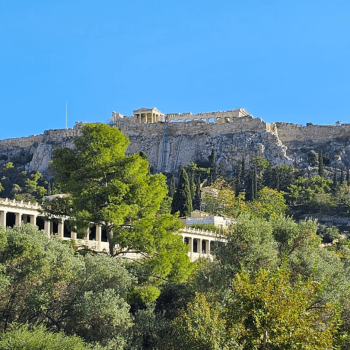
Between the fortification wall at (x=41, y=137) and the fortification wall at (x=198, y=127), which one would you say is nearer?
the fortification wall at (x=198, y=127)

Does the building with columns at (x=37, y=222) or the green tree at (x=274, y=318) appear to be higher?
the building with columns at (x=37, y=222)

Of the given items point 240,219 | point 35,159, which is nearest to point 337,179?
point 35,159

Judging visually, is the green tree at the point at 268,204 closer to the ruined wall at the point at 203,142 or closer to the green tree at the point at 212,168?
the green tree at the point at 212,168

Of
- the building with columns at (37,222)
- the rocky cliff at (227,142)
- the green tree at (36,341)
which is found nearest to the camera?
the green tree at (36,341)

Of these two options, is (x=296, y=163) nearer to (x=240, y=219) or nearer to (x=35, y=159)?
(x=35, y=159)

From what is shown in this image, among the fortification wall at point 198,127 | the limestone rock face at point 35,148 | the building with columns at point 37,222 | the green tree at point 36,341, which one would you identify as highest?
the fortification wall at point 198,127

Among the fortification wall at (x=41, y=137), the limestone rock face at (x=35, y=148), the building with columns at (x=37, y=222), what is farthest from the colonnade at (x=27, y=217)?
the fortification wall at (x=41, y=137)

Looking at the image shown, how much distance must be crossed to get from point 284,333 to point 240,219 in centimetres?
1315

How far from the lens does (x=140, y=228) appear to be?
2792 cm

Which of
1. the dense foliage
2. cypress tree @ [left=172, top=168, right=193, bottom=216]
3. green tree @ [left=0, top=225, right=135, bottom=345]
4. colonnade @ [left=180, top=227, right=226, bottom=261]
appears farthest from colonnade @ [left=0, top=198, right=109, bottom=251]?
cypress tree @ [left=172, top=168, right=193, bottom=216]

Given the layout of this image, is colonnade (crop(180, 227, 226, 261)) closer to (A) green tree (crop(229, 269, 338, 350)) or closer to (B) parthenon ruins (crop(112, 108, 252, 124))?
(A) green tree (crop(229, 269, 338, 350))

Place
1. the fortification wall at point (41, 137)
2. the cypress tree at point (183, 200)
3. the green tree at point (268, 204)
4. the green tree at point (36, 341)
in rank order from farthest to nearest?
the fortification wall at point (41, 137), the cypress tree at point (183, 200), the green tree at point (268, 204), the green tree at point (36, 341)

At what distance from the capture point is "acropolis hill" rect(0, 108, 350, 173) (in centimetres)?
9844

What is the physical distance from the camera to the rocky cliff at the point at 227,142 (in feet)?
322
